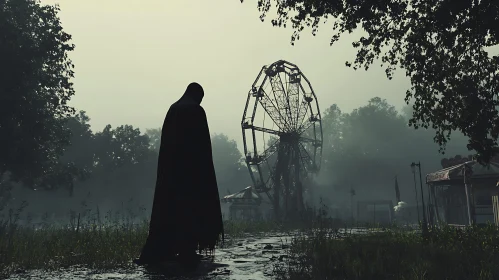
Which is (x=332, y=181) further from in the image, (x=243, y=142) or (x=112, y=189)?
(x=243, y=142)

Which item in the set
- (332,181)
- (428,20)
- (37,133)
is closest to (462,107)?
(428,20)

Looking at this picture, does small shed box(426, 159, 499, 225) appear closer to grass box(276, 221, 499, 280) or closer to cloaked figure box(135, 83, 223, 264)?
grass box(276, 221, 499, 280)

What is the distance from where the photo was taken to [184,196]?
493cm

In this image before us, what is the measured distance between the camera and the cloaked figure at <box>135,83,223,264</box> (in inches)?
191

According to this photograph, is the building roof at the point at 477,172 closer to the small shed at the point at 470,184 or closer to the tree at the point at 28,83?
the small shed at the point at 470,184

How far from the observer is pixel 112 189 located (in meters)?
64.0

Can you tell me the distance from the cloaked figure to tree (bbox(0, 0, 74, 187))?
1682 cm

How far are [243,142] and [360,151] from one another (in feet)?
173

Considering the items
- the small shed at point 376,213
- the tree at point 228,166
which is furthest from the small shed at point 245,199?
the tree at point 228,166

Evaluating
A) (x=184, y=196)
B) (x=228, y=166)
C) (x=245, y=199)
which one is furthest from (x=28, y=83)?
(x=228, y=166)

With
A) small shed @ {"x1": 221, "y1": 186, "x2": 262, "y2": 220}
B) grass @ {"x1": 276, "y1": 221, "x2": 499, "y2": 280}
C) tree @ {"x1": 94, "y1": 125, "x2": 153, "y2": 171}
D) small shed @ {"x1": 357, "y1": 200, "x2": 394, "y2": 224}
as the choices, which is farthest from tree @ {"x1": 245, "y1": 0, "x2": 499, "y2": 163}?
tree @ {"x1": 94, "y1": 125, "x2": 153, "y2": 171}

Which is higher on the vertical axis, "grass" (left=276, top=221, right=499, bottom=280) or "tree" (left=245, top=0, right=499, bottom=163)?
"tree" (left=245, top=0, right=499, bottom=163)

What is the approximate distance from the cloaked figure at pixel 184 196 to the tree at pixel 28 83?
1682 centimetres

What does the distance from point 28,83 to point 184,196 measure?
19.1m
